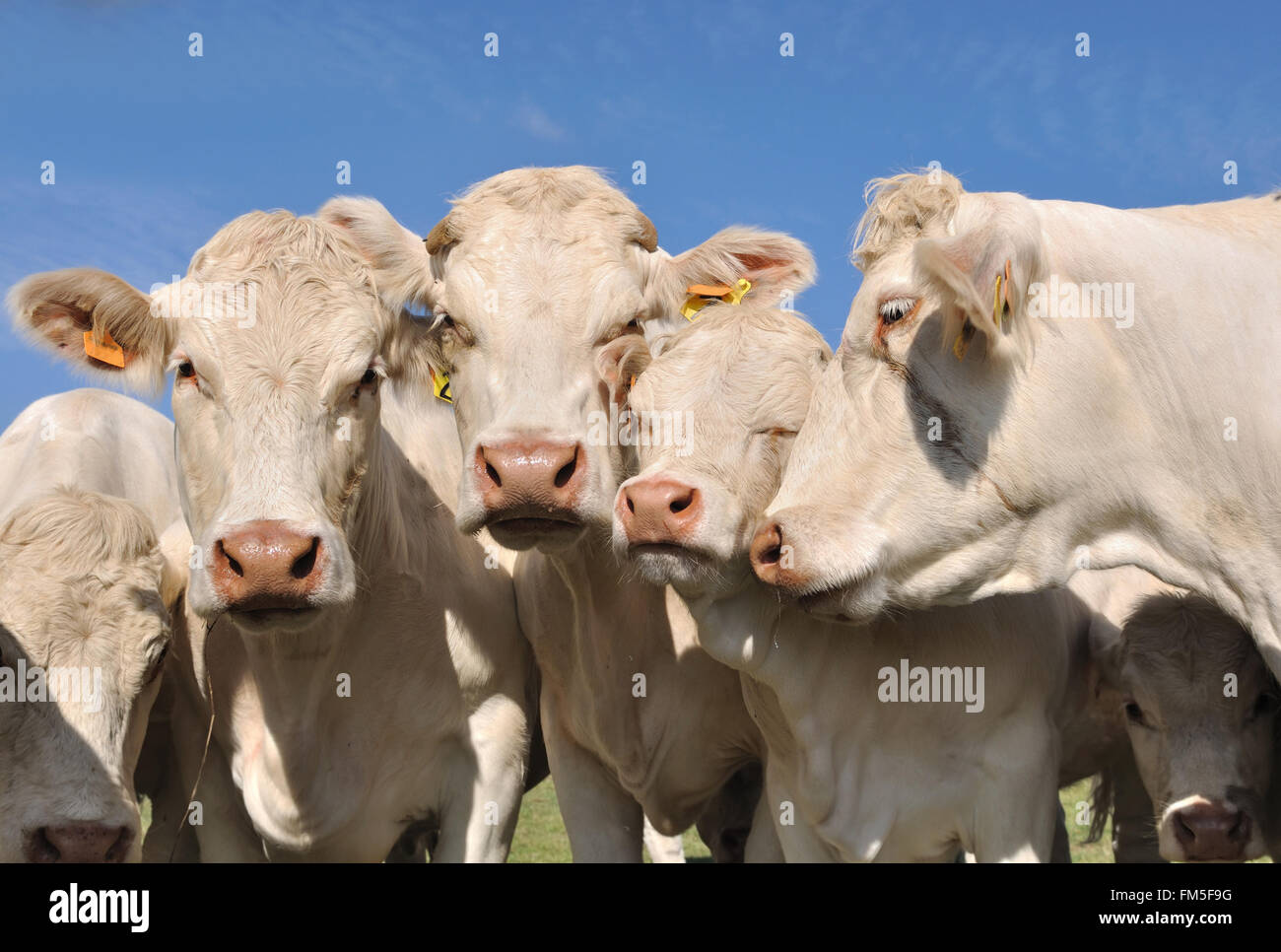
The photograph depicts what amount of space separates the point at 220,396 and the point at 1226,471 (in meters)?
3.41

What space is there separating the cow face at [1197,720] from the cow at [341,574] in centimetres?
255

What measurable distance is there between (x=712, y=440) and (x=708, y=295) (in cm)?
123

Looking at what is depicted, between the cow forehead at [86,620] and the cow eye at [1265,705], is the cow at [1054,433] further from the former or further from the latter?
the cow forehead at [86,620]

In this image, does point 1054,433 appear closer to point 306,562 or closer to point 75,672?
point 306,562

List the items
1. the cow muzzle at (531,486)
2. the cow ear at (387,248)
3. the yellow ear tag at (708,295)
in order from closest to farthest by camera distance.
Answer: the cow muzzle at (531,486) → the cow ear at (387,248) → the yellow ear tag at (708,295)

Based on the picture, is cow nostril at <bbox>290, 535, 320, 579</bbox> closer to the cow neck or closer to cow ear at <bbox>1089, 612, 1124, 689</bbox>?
the cow neck

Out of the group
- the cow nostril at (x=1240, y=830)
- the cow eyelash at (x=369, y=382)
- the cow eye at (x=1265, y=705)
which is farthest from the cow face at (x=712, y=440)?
the cow eye at (x=1265, y=705)

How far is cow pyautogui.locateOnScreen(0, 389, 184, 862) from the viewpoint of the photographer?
4.64m

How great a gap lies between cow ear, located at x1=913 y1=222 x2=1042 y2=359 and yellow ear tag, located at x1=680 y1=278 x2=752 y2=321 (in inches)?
59.6

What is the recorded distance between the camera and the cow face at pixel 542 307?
4664mm

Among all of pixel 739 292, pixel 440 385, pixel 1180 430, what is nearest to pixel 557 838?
pixel 440 385
